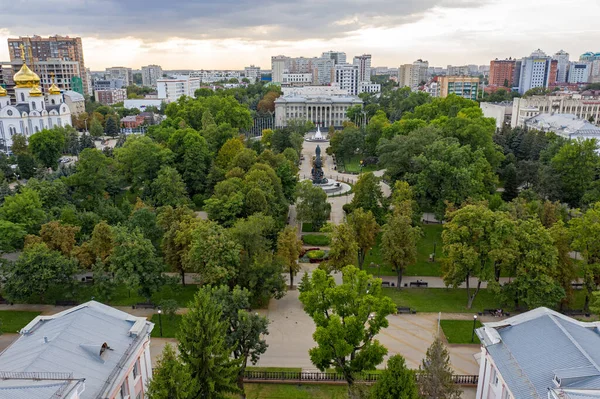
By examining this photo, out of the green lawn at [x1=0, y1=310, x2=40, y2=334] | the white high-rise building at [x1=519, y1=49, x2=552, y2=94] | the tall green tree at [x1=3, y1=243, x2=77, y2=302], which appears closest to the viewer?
the green lawn at [x1=0, y1=310, x2=40, y2=334]

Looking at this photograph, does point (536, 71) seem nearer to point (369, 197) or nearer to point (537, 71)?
point (537, 71)

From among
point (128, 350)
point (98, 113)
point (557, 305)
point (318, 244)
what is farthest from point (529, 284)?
point (98, 113)

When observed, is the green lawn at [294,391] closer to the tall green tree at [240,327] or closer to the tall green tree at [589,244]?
the tall green tree at [240,327]

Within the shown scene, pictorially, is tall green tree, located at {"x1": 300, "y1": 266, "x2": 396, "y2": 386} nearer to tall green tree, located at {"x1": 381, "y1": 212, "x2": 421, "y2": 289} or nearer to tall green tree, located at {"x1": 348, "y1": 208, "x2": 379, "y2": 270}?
tall green tree, located at {"x1": 381, "y1": 212, "x2": 421, "y2": 289}

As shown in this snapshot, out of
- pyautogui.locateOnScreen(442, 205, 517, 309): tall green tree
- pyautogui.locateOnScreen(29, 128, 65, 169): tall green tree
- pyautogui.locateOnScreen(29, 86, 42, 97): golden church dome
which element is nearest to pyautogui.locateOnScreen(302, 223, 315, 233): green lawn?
pyautogui.locateOnScreen(442, 205, 517, 309): tall green tree

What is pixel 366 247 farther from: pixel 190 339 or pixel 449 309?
pixel 190 339

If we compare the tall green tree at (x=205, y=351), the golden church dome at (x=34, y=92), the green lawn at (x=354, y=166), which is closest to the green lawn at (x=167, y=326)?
the tall green tree at (x=205, y=351)

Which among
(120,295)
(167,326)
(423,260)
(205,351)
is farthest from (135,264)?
(423,260)
